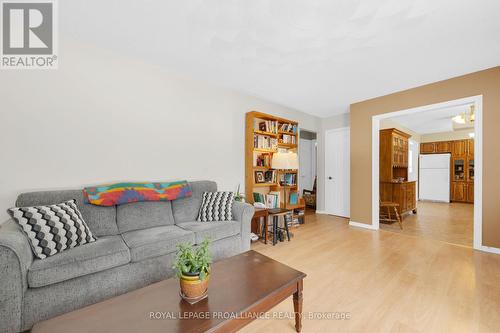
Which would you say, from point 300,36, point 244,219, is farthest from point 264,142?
point 300,36

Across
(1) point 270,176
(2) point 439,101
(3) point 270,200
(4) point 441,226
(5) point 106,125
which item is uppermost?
(2) point 439,101

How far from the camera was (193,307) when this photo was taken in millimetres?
1088

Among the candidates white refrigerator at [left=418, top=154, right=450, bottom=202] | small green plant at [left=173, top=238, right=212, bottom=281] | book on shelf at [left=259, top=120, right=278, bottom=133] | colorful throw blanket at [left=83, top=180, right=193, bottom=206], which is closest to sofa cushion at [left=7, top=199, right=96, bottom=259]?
colorful throw blanket at [left=83, top=180, right=193, bottom=206]

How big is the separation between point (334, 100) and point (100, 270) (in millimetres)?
4145

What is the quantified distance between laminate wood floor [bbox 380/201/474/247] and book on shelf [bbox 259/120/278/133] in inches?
107

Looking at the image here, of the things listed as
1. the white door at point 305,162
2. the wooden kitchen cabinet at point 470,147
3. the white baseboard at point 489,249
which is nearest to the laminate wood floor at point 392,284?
the white baseboard at point 489,249

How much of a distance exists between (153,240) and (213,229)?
0.60 meters

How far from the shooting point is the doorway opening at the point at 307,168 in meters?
5.72

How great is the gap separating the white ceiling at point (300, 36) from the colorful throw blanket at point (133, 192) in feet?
5.07

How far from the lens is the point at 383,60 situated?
99.9 inches

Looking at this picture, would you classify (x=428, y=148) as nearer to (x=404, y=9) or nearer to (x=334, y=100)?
→ (x=334, y=100)

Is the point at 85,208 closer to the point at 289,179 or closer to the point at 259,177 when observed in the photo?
the point at 259,177

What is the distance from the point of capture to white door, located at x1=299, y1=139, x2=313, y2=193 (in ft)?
19.3

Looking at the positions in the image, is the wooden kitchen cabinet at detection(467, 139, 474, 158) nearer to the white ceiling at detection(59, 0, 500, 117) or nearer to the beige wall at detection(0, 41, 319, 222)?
the white ceiling at detection(59, 0, 500, 117)
